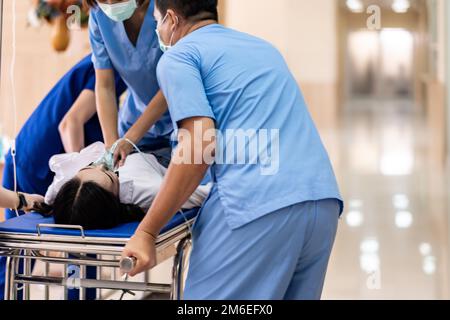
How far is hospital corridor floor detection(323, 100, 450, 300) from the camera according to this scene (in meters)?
3.26

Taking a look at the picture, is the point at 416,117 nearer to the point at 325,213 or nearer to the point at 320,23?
the point at 320,23

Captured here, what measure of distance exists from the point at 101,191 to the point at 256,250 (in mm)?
474

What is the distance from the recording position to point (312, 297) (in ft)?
5.42

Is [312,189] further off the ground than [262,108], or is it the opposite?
[262,108]

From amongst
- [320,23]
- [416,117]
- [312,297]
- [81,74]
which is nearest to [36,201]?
[81,74]

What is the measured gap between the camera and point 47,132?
2547 mm

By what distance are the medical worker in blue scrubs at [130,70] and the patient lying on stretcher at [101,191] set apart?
9cm

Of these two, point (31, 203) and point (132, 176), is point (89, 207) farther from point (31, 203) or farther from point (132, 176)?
point (31, 203)

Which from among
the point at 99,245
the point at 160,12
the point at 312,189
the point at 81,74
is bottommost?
the point at 99,245

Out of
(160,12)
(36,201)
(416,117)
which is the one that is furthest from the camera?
(416,117)

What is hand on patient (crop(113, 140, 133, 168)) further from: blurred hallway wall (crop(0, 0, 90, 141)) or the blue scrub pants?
blurred hallway wall (crop(0, 0, 90, 141))

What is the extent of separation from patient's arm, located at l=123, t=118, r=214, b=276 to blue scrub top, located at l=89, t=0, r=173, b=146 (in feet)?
2.25

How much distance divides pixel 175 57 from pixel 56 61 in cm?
215

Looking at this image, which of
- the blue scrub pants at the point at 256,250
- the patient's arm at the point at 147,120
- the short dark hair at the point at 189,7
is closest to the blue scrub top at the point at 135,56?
the patient's arm at the point at 147,120
